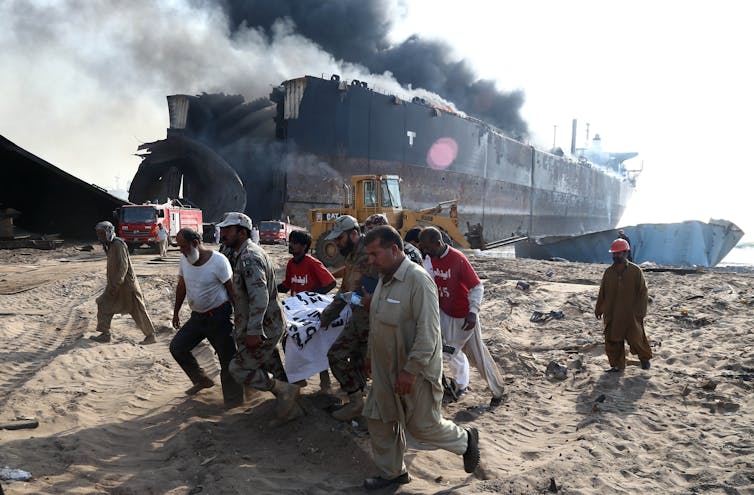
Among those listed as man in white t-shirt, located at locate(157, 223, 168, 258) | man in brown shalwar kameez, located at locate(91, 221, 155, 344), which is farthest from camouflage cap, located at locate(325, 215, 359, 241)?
man in white t-shirt, located at locate(157, 223, 168, 258)

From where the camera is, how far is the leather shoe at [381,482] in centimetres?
338

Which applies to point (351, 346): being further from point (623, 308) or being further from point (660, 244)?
point (660, 244)

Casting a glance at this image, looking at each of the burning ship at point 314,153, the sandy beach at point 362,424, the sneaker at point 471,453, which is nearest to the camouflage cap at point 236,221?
the sandy beach at point 362,424

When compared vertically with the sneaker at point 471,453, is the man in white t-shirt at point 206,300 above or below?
above

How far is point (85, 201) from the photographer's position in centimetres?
2559

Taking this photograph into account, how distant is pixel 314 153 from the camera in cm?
2566

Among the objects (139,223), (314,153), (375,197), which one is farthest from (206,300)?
(314,153)

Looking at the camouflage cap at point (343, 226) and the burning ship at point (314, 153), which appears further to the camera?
the burning ship at point (314, 153)

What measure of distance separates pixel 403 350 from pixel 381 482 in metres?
0.89

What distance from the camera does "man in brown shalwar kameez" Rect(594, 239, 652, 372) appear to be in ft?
19.6

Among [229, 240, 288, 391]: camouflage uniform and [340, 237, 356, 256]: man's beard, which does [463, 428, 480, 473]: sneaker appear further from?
[340, 237, 356, 256]: man's beard

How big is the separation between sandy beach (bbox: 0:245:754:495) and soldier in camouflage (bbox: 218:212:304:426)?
32 centimetres

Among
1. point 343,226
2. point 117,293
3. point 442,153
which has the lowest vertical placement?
point 117,293

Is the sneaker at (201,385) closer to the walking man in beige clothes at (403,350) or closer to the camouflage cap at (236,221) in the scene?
the camouflage cap at (236,221)
